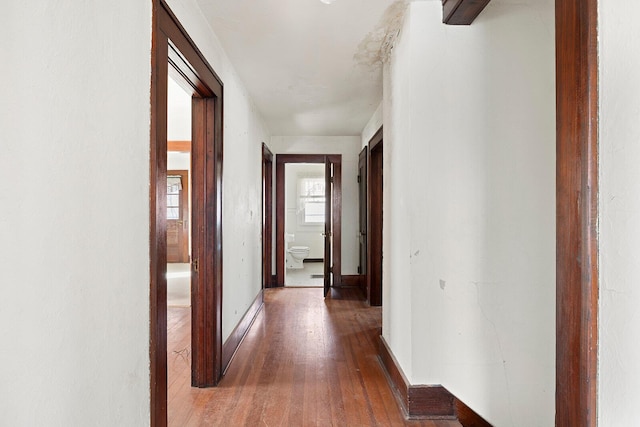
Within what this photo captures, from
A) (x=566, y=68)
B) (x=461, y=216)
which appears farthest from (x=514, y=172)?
(x=566, y=68)

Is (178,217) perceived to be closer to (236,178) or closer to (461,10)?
(236,178)

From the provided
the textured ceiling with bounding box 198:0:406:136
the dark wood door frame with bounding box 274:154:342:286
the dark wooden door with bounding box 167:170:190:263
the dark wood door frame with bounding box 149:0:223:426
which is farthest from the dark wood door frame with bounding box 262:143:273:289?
the dark wooden door with bounding box 167:170:190:263

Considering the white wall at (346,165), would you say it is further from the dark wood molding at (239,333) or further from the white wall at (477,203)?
the white wall at (477,203)

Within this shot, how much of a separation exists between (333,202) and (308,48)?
3.27 metres

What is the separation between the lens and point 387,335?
2.89 metres

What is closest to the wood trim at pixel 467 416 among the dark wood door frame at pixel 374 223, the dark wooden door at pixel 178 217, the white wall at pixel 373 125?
the dark wood door frame at pixel 374 223

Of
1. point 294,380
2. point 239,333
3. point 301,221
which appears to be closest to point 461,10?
point 294,380

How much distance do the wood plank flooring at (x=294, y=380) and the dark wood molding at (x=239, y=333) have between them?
58 millimetres

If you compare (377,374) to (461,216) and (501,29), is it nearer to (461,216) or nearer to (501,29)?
(461,216)

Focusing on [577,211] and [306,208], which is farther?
[306,208]

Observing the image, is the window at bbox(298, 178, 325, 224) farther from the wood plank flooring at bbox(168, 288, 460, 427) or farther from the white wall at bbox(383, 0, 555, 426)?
the white wall at bbox(383, 0, 555, 426)

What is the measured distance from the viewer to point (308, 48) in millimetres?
2777

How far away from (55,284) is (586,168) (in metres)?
1.31
